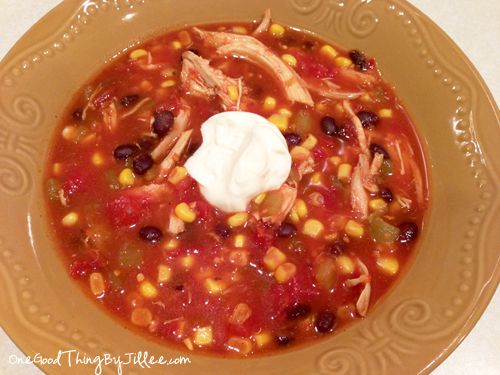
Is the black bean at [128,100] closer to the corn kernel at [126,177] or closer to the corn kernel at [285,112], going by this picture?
the corn kernel at [126,177]

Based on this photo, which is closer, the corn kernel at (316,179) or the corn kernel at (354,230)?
the corn kernel at (354,230)

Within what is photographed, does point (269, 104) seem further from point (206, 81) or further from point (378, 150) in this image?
point (378, 150)

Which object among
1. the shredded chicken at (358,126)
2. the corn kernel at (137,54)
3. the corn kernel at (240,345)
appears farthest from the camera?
the corn kernel at (137,54)

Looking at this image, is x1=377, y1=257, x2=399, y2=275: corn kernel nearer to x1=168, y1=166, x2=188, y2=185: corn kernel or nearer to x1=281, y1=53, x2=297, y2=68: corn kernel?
x1=168, y1=166, x2=188, y2=185: corn kernel

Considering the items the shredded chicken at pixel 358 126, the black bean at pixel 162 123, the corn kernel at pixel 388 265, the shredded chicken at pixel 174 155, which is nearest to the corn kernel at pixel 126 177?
the shredded chicken at pixel 174 155

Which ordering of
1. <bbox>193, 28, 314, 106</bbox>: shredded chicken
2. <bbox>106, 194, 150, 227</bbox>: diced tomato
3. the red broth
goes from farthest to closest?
<bbox>193, 28, 314, 106</bbox>: shredded chicken < <bbox>106, 194, 150, 227</bbox>: diced tomato < the red broth

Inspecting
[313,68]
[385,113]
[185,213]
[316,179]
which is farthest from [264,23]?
[185,213]

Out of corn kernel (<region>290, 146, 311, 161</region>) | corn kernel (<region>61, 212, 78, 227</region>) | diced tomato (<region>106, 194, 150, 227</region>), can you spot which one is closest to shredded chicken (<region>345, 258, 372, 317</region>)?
corn kernel (<region>290, 146, 311, 161</region>)
